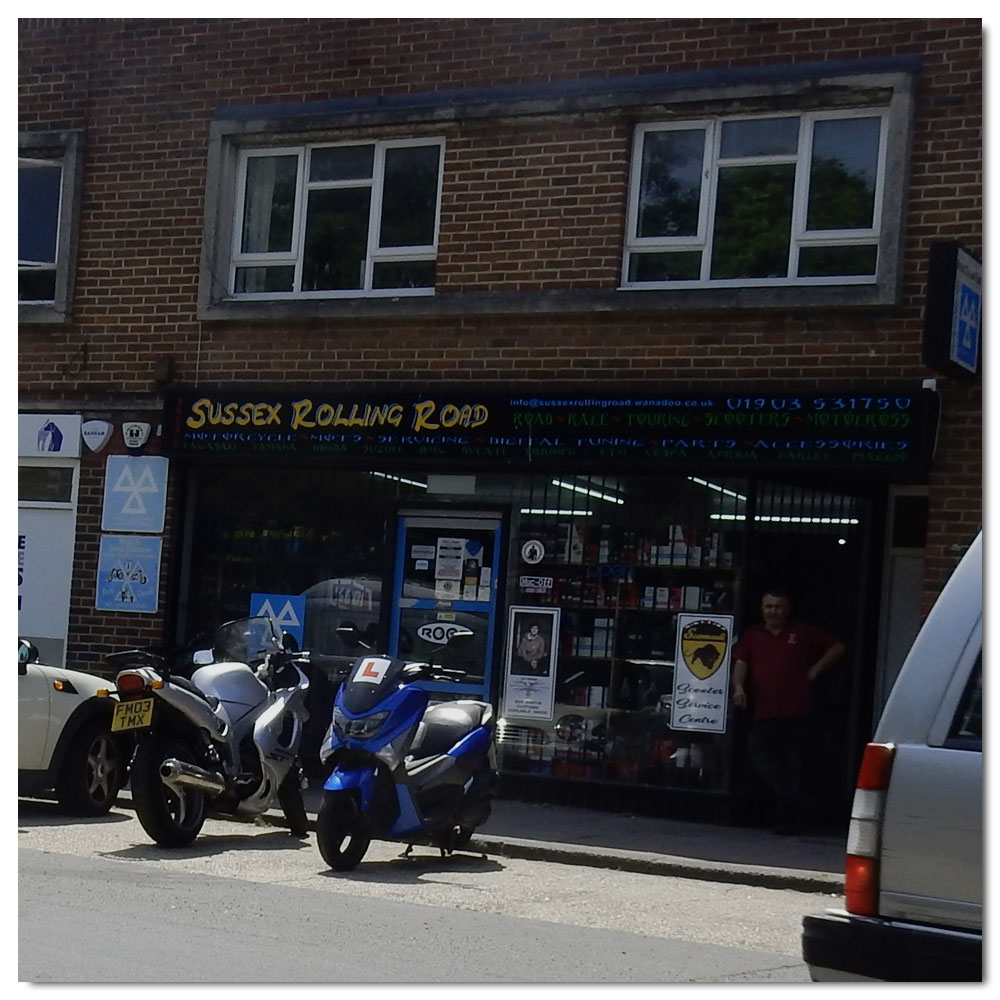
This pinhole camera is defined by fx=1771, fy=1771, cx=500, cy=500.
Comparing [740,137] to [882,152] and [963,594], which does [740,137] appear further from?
[963,594]

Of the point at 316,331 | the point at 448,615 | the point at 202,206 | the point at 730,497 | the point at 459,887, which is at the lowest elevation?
the point at 459,887

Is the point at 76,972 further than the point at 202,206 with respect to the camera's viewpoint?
No

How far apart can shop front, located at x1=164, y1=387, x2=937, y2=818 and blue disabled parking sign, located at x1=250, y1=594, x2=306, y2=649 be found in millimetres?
18

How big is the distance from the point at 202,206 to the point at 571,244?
3.38 metres

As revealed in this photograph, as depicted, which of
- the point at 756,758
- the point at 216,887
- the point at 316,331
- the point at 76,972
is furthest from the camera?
the point at 316,331

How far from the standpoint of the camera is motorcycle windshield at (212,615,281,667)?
1130 cm

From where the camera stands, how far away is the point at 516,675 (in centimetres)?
1353

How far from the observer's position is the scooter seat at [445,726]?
1045 centimetres

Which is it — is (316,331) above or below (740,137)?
below

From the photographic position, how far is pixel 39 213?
50.7 feet

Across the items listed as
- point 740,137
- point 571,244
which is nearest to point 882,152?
point 740,137

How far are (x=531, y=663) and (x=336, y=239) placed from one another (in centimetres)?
382

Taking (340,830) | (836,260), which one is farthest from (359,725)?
(836,260)

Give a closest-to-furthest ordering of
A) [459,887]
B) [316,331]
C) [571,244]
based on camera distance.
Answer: [459,887]
[571,244]
[316,331]
